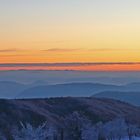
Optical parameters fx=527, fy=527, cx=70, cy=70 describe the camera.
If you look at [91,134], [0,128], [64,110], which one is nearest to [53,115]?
[64,110]

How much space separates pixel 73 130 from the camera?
102250 mm

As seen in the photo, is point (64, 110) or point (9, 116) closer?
point (9, 116)

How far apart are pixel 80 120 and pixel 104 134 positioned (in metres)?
23.6

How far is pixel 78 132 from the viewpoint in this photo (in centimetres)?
10312

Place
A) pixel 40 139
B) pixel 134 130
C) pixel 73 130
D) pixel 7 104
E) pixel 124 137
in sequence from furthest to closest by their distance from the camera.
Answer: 1. pixel 7 104
2. pixel 134 130
3. pixel 124 137
4. pixel 73 130
5. pixel 40 139

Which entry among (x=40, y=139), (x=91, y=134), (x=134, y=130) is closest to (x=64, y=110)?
(x=134, y=130)

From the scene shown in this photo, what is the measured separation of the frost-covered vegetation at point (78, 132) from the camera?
3383 inches

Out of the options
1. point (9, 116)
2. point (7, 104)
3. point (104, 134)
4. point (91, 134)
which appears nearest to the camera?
point (91, 134)

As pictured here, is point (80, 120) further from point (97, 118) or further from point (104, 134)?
point (97, 118)

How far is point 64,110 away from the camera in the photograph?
19262cm

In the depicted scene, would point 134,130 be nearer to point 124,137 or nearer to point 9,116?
point 124,137

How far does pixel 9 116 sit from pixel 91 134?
182 ft

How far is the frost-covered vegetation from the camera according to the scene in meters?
85.9

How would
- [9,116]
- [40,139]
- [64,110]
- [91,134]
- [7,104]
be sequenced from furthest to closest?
[64,110] → [7,104] → [9,116] → [91,134] → [40,139]
